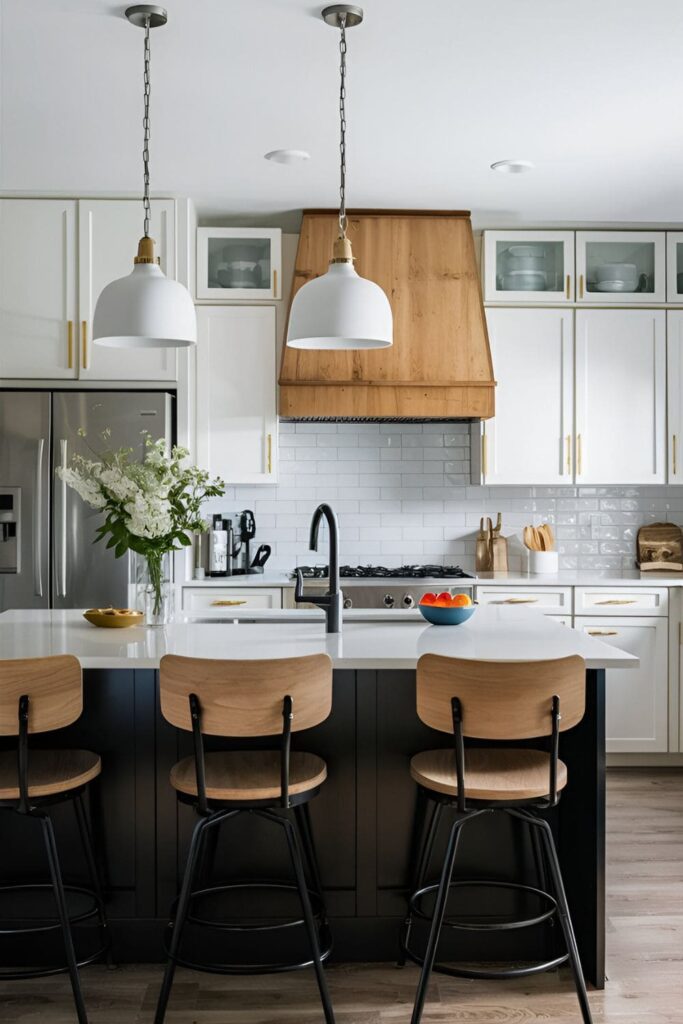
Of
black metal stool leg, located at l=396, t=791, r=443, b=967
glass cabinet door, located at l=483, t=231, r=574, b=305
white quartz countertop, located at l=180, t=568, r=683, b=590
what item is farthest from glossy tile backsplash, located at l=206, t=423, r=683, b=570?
black metal stool leg, located at l=396, t=791, r=443, b=967

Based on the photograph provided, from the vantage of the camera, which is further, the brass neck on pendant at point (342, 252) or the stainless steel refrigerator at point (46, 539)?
the stainless steel refrigerator at point (46, 539)

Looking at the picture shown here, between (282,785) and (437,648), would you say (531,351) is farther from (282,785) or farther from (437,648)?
(282,785)

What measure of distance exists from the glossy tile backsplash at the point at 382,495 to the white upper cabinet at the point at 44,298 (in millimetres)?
1195

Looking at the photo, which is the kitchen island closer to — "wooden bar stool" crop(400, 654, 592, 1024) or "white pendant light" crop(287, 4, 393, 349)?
"wooden bar stool" crop(400, 654, 592, 1024)

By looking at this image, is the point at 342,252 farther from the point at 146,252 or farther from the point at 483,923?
the point at 483,923

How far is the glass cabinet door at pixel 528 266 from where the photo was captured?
5043 millimetres

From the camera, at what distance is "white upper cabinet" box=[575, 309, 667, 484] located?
5082mm

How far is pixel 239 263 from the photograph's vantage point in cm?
498

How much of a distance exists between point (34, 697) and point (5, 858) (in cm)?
72

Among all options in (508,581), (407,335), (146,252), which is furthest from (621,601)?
(146,252)

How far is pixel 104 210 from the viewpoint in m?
4.67

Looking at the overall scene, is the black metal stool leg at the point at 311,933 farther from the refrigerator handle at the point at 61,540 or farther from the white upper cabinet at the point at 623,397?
the white upper cabinet at the point at 623,397

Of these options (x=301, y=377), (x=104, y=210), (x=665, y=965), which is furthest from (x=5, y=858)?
(x=104, y=210)

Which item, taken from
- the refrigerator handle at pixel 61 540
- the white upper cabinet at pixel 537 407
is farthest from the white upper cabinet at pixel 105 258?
the white upper cabinet at pixel 537 407
